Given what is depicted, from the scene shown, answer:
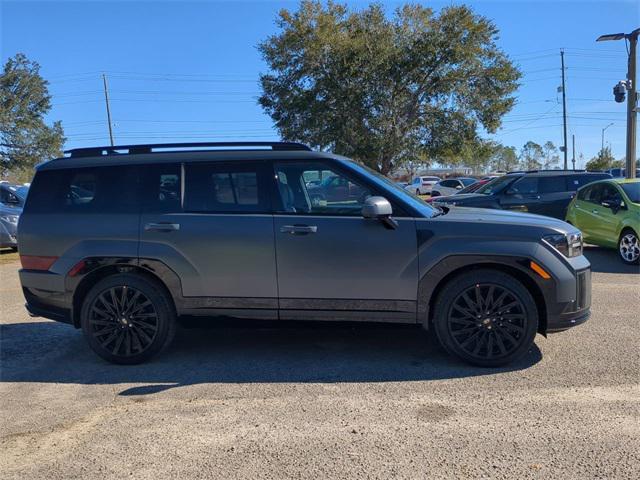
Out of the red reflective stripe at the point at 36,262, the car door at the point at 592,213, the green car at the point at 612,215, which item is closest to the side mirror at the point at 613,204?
the green car at the point at 612,215

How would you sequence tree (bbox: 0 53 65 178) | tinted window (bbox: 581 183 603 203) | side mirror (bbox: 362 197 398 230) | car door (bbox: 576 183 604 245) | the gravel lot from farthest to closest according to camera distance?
tree (bbox: 0 53 65 178), tinted window (bbox: 581 183 603 203), car door (bbox: 576 183 604 245), side mirror (bbox: 362 197 398 230), the gravel lot

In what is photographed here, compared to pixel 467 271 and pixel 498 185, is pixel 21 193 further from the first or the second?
pixel 467 271

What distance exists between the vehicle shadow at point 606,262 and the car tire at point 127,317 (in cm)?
738

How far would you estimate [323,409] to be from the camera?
3.79 m

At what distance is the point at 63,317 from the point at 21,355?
31.9 inches

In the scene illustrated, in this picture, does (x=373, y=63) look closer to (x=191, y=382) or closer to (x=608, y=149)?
(x=191, y=382)

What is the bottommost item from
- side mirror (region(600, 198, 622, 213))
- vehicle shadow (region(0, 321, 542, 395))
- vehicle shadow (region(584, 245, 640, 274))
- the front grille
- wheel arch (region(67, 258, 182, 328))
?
vehicle shadow (region(584, 245, 640, 274))

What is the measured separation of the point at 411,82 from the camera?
95.8 feet

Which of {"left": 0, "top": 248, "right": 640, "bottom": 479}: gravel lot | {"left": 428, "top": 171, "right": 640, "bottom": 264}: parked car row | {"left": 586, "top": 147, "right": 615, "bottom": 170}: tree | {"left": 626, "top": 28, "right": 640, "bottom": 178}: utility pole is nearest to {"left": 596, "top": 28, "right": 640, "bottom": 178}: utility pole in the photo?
{"left": 626, "top": 28, "right": 640, "bottom": 178}: utility pole

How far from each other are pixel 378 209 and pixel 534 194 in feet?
35.5

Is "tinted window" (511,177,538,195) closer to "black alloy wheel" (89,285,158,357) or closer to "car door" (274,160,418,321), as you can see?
"car door" (274,160,418,321)

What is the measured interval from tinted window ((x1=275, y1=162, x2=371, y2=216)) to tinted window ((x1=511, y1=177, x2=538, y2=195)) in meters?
10.4

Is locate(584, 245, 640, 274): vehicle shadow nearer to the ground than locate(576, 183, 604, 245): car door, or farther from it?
nearer to the ground

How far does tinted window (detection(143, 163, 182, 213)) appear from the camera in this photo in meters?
4.73
